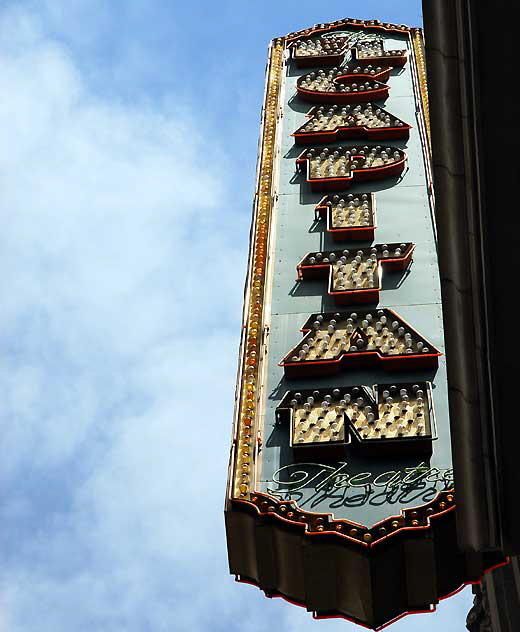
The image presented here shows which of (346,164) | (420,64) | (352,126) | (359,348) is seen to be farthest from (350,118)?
(359,348)

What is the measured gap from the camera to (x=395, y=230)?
67.5 feet

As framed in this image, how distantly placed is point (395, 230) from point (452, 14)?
37.4ft

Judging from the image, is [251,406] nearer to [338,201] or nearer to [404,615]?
[404,615]

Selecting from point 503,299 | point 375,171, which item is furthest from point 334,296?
point 503,299

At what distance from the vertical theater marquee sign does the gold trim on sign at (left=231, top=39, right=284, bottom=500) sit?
0.03 m

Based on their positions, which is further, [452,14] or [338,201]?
[338,201]

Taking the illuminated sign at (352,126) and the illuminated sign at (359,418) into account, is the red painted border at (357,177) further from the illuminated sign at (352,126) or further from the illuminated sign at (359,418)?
the illuminated sign at (359,418)

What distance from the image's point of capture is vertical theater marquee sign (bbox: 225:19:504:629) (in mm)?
14148

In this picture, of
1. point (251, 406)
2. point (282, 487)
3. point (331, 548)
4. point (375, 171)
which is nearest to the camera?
point (331, 548)

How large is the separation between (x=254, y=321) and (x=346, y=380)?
2.19m

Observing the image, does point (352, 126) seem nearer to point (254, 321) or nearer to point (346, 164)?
point (346, 164)

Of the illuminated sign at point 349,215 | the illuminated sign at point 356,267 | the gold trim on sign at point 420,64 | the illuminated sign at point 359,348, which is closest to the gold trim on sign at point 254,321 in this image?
the illuminated sign at point 359,348

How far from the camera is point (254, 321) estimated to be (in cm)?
1834

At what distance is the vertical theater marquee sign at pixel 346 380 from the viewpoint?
46.4 ft
